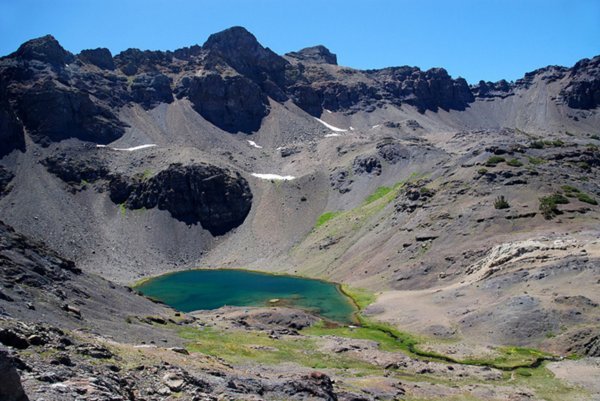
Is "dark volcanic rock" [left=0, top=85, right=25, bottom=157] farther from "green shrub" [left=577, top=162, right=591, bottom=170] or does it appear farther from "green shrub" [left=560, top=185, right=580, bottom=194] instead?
"green shrub" [left=577, top=162, right=591, bottom=170]

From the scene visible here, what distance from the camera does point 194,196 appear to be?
178 meters

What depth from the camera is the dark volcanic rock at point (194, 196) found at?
6905 inches

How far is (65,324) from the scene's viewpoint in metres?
45.3

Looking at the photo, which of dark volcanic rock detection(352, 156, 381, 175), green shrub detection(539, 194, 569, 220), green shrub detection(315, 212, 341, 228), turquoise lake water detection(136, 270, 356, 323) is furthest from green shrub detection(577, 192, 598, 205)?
dark volcanic rock detection(352, 156, 381, 175)

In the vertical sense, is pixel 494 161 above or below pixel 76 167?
above

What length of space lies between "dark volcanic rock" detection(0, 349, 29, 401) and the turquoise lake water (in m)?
70.3

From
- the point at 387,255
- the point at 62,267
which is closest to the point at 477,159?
the point at 387,255

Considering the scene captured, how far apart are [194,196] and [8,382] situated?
164 metres

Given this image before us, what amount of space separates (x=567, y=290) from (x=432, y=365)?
26119mm

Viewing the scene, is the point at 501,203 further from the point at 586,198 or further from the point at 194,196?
the point at 194,196

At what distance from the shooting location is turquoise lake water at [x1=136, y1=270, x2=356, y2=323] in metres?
97.1

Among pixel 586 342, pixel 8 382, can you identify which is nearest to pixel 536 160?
pixel 586 342

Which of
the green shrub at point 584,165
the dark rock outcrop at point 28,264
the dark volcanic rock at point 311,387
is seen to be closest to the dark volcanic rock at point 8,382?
the dark volcanic rock at point 311,387

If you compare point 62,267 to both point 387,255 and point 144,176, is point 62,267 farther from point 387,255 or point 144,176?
point 144,176
